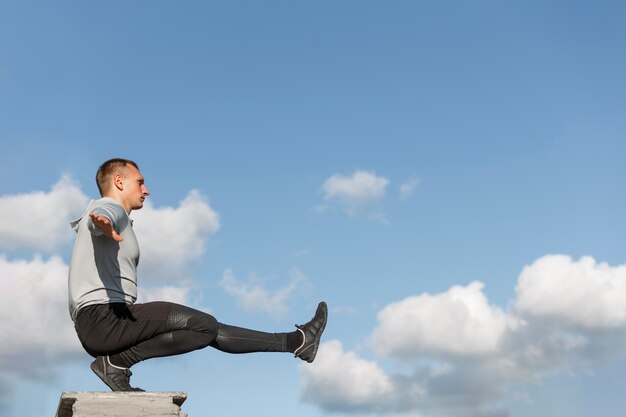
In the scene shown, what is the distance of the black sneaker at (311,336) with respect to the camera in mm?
8023

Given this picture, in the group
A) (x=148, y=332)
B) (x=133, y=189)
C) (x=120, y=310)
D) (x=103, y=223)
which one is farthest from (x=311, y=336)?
(x=103, y=223)

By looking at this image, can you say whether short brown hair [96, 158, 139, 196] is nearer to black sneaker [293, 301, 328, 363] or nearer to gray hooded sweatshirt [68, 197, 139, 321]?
gray hooded sweatshirt [68, 197, 139, 321]

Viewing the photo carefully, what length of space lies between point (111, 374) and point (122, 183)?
174 cm

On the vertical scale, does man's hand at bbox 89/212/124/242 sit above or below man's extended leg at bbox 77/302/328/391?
above

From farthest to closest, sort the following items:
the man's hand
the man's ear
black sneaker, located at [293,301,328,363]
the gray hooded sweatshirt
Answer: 1. black sneaker, located at [293,301,328,363]
2. the man's ear
3. the gray hooded sweatshirt
4. the man's hand

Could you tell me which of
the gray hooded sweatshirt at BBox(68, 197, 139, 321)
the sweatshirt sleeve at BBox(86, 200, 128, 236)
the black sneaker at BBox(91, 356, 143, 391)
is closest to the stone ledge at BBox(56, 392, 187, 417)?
the black sneaker at BBox(91, 356, 143, 391)

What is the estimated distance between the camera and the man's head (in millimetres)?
7715

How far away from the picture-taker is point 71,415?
7.68m

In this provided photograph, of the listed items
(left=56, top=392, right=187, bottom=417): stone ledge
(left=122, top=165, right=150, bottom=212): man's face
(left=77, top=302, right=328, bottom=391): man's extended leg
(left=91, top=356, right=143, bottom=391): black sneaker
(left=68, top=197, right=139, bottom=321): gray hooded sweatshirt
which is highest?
(left=122, top=165, right=150, bottom=212): man's face

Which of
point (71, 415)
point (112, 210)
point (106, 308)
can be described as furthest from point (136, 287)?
point (71, 415)

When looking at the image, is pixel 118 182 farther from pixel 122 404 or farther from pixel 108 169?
pixel 122 404

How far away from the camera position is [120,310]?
738cm

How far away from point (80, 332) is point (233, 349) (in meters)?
1.39

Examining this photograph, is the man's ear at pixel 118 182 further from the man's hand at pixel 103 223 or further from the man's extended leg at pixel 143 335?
the man's extended leg at pixel 143 335
